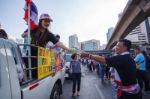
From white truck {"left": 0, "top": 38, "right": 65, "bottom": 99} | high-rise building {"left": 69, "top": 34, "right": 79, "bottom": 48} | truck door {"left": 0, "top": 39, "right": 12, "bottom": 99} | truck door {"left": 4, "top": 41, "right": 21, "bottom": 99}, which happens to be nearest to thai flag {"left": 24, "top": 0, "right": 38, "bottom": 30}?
high-rise building {"left": 69, "top": 34, "right": 79, "bottom": 48}

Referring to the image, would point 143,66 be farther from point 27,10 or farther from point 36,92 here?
point 36,92

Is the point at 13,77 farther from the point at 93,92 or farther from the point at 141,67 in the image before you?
the point at 141,67

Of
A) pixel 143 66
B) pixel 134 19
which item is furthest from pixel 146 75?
pixel 134 19

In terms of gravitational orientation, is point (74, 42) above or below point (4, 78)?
above

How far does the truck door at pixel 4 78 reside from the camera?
2138mm

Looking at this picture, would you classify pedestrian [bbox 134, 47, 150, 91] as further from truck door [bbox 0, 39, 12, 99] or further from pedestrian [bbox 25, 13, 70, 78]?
truck door [bbox 0, 39, 12, 99]

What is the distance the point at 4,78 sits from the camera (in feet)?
7.33

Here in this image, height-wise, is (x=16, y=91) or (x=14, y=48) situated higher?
(x=14, y=48)

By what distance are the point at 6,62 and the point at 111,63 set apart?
69.1 inches

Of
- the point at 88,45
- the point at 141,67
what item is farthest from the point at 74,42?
the point at 141,67

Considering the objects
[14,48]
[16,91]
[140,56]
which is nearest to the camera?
[16,91]

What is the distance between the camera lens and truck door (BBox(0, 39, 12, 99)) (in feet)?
7.01

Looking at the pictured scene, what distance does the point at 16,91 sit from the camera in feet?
7.66

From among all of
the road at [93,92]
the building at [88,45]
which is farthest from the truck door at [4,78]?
the road at [93,92]
